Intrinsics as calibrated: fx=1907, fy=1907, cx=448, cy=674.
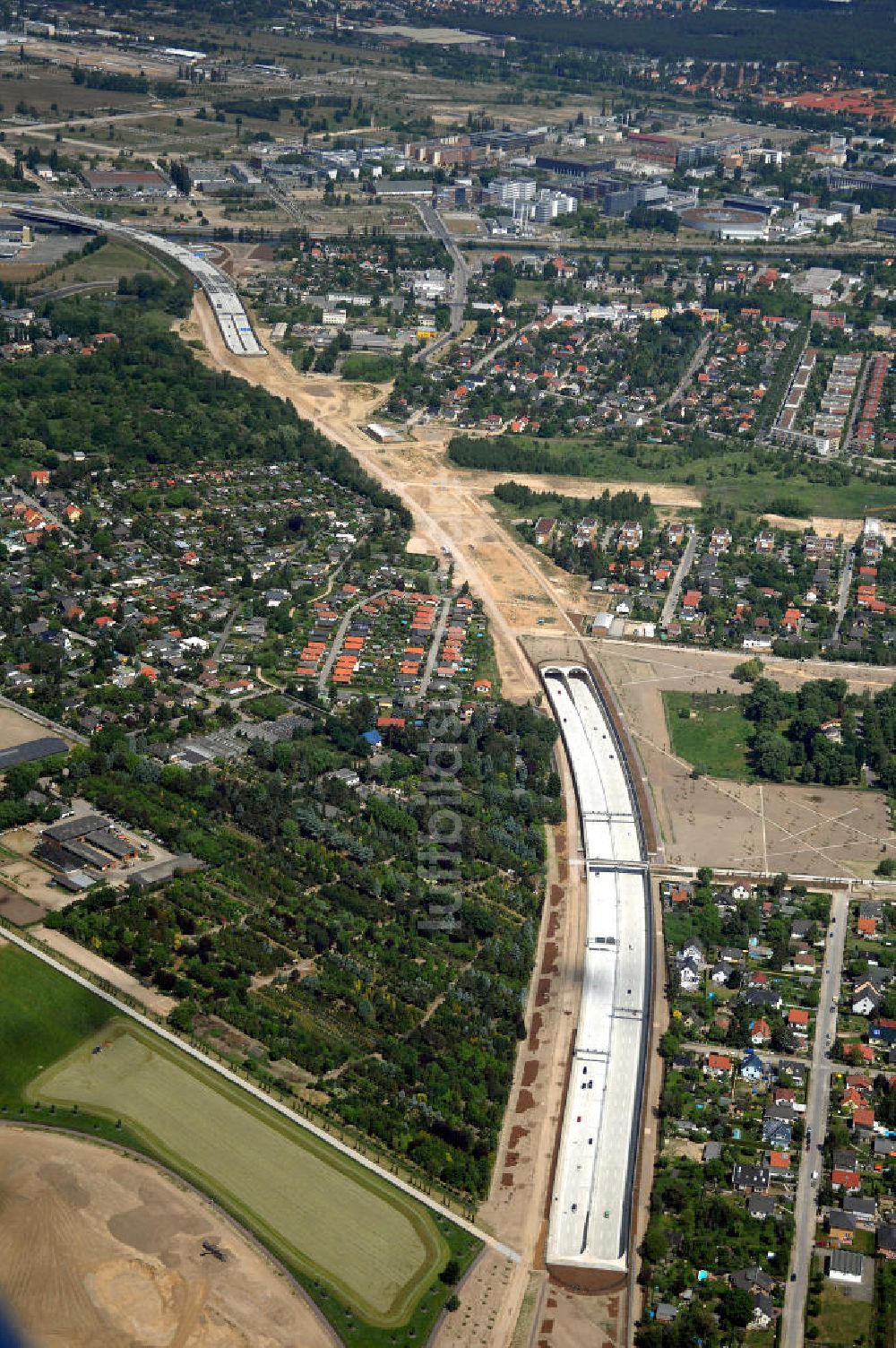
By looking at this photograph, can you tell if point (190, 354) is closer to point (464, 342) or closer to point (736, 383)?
point (464, 342)

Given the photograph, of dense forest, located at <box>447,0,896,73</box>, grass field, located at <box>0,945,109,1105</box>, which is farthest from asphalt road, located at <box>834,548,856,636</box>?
dense forest, located at <box>447,0,896,73</box>

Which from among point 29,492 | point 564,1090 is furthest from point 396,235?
point 564,1090

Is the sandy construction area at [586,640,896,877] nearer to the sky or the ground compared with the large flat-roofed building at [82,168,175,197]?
nearer to the ground

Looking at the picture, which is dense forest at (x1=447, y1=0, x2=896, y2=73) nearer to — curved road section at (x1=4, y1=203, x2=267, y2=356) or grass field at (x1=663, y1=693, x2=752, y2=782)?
curved road section at (x1=4, y1=203, x2=267, y2=356)

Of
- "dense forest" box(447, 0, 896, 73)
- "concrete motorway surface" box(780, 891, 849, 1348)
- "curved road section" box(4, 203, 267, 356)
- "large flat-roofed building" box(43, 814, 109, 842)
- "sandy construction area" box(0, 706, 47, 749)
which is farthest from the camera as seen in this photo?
"dense forest" box(447, 0, 896, 73)

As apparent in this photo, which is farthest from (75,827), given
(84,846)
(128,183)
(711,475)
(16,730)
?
(128,183)

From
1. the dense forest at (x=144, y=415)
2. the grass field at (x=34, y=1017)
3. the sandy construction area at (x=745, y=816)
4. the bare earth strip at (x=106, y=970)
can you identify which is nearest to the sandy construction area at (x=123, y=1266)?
the grass field at (x=34, y=1017)

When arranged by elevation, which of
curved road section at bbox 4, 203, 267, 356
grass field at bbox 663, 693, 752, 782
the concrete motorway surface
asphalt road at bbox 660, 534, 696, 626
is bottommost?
the concrete motorway surface

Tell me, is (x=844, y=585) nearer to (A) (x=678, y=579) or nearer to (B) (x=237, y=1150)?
(A) (x=678, y=579)
